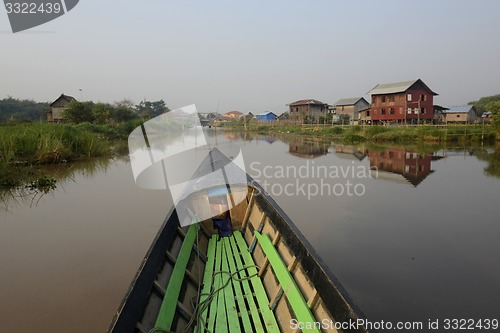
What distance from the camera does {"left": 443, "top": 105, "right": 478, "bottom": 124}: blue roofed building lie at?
157 ft

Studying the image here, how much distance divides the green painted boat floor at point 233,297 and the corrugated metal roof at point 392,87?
133 ft

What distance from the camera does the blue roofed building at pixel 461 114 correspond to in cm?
4800

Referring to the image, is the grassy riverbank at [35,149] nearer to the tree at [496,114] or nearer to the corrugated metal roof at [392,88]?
the tree at [496,114]

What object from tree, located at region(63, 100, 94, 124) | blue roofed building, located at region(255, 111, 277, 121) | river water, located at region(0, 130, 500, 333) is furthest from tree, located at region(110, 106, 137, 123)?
blue roofed building, located at region(255, 111, 277, 121)

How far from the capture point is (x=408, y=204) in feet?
29.6

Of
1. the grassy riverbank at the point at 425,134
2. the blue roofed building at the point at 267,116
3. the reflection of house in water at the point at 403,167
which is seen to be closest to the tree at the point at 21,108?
the blue roofed building at the point at 267,116

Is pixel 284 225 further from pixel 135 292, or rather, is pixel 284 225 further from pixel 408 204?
pixel 408 204

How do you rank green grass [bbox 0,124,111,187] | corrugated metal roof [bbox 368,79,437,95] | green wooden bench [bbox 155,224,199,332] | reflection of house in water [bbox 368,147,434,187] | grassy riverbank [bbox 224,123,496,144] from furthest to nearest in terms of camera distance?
corrugated metal roof [bbox 368,79,437,95] < grassy riverbank [bbox 224,123,496,144] < reflection of house in water [bbox 368,147,434,187] < green grass [bbox 0,124,111,187] < green wooden bench [bbox 155,224,199,332]

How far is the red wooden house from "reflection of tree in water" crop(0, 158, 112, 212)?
35915mm

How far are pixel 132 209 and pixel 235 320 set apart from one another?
652cm

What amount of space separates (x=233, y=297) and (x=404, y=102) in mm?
41192

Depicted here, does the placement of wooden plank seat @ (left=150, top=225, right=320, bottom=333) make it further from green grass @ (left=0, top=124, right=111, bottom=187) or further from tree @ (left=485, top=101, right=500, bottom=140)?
tree @ (left=485, top=101, right=500, bottom=140)

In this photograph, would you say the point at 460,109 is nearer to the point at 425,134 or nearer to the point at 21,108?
the point at 425,134

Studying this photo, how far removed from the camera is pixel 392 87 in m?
41.4
